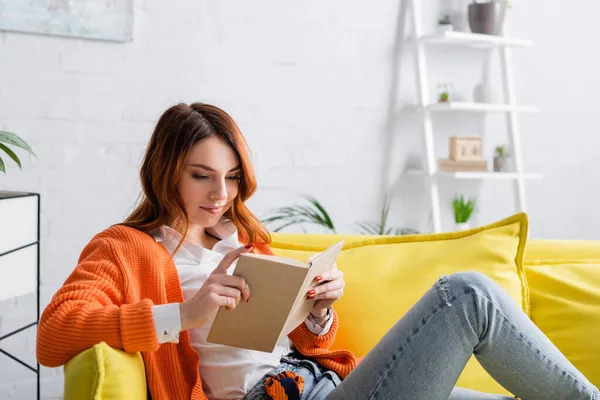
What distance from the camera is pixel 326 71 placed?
330 centimetres

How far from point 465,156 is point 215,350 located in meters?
2.10

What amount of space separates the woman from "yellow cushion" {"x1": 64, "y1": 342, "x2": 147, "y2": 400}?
0.06m

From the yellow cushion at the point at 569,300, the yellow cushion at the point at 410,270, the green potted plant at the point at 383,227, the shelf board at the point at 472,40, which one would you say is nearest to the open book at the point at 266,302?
the yellow cushion at the point at 410,270

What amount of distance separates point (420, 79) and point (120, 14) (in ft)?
4.30

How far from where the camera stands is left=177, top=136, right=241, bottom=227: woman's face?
1.72 metres

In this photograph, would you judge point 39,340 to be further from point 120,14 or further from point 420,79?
point 420,79

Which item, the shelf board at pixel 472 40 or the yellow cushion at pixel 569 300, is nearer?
the yellow cushion at pixel 569 300

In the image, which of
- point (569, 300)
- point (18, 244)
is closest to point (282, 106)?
point (18, 244)

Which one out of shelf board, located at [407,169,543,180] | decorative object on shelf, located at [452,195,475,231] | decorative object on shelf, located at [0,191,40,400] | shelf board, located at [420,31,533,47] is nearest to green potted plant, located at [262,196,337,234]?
shelf board, located at [407,169,543,180]

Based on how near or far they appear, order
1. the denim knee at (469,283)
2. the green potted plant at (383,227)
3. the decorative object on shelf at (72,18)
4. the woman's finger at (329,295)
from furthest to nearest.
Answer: the green potted plant at (383,227) → the decorative object on shelf at (72,18) → the woman's finger at (329,295) → the denim knee at (469,283)

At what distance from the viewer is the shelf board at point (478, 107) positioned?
335 centimetres

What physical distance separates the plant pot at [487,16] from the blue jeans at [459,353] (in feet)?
7.13

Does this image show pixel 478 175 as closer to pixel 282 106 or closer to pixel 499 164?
pixel 499 164

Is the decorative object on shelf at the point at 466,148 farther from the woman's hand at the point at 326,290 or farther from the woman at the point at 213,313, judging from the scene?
the woman's hand at the point at 326,290
